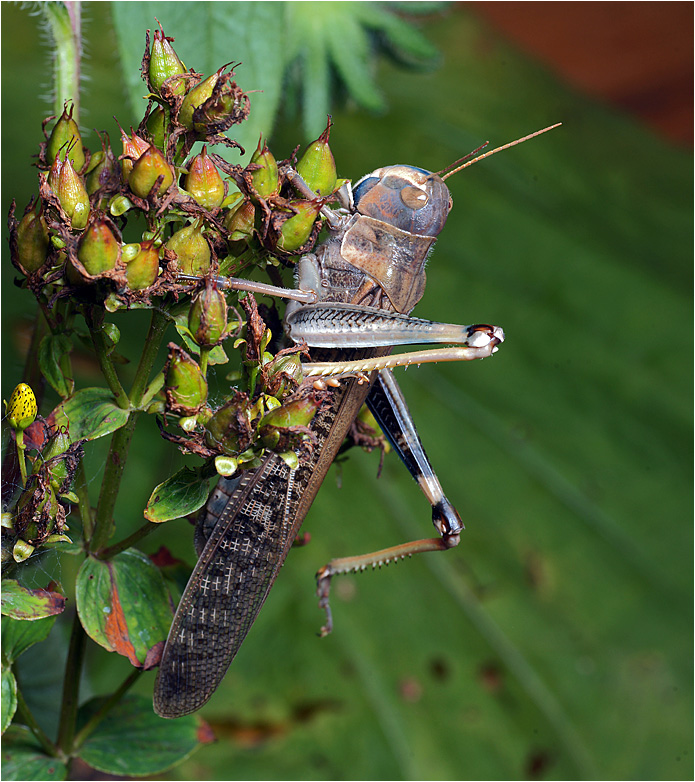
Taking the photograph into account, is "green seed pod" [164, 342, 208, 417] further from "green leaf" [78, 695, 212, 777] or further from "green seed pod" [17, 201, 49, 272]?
"green leaf" [78, 695, 212, 777]

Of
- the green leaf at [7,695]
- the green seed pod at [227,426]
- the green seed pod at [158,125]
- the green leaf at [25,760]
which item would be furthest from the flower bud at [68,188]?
the green leaf at [25,760]

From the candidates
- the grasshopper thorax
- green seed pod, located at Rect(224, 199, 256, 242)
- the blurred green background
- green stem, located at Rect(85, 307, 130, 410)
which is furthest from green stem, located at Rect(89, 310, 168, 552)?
the blurred green background

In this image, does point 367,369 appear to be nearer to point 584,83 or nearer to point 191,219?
point 191,219

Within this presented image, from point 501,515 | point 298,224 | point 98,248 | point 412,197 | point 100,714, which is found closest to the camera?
point 98,248

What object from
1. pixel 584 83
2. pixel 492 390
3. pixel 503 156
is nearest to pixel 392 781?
pixel 492 390

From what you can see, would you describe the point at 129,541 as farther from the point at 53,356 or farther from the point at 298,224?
the point at 298,224

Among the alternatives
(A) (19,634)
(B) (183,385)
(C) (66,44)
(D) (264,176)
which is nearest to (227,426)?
(B) (183,385)
